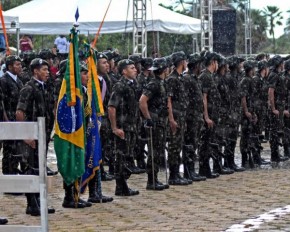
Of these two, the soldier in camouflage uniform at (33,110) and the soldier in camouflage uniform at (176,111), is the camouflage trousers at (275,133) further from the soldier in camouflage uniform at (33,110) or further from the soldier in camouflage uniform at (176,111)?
the soldier in camouflage uniform at (33,110)

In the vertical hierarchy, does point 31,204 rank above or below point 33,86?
below

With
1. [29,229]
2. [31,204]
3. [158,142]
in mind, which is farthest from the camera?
[158,142]

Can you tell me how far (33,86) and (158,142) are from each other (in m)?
3.03

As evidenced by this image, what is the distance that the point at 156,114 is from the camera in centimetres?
1534

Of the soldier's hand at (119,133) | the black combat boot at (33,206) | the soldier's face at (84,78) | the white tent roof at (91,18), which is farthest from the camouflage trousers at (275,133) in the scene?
the black combat boot at (33,206)

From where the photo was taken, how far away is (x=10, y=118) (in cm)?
1484

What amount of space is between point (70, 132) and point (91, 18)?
15.3 metres

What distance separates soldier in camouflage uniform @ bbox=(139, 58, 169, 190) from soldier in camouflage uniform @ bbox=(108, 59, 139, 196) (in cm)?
54

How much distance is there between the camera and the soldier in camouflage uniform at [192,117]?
1653 cm

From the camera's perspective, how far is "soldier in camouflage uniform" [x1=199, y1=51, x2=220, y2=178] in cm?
1702

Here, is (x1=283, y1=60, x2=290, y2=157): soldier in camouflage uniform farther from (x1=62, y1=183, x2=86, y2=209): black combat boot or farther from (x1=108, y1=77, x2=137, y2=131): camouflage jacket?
(x1=62, y1=183, x2=86, y2=209): black combat boot

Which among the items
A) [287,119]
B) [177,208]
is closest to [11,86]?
[177,208]

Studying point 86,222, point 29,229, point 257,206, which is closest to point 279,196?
point 257,206

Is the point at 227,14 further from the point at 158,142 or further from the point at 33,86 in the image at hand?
the point at 33,86
